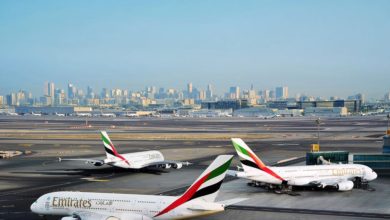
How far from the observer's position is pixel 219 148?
110562 millimetres

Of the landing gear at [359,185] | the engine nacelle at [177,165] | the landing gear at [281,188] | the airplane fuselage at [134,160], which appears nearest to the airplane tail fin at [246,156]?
the landing gear at [281,188]

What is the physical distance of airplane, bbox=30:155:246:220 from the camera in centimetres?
3388

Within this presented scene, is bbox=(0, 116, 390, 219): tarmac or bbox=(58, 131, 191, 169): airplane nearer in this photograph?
bbox=(0, 116, 390, 219): tarmac

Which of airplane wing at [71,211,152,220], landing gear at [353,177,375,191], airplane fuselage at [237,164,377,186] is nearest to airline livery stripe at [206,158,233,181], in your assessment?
airplane wing at [71,211,152,220]

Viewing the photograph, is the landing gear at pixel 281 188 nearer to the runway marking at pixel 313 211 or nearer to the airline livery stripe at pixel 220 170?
the runway marking at pixel 313 211

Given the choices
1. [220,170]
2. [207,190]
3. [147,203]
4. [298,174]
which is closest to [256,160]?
[298,174]

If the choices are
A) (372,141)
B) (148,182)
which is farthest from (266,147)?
(148,182)

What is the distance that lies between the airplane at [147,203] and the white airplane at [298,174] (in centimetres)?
1620

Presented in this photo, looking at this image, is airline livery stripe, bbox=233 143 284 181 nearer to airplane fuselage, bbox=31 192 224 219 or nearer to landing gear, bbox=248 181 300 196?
landing gear, bbox=248 181 300 196

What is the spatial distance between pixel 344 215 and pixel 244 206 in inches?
398

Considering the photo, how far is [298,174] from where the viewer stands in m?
55.8

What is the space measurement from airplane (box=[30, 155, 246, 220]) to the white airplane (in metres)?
16.2

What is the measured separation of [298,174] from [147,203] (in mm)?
25460

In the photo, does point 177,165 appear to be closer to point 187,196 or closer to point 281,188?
point 281,188
